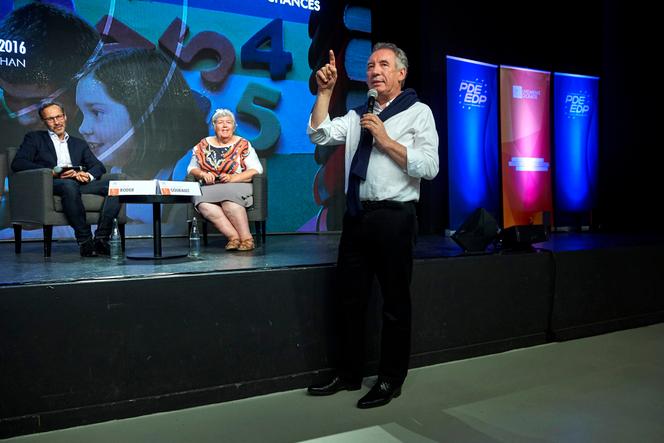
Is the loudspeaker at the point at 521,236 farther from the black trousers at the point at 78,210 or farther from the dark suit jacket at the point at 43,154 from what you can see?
the dark suit jacket at the point at 43,154

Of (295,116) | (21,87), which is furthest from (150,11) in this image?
(295,116)

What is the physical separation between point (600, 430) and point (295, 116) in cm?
436

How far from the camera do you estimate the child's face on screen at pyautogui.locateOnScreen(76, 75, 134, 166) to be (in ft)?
16.0

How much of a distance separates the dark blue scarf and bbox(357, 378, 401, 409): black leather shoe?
2.26ft

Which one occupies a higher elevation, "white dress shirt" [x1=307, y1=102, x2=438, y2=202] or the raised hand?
the raised hand

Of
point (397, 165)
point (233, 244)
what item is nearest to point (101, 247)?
point (233, 244)

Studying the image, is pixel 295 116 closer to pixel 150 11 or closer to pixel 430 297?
pixel 150 11

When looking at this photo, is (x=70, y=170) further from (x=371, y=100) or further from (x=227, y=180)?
(x=371, y=100)

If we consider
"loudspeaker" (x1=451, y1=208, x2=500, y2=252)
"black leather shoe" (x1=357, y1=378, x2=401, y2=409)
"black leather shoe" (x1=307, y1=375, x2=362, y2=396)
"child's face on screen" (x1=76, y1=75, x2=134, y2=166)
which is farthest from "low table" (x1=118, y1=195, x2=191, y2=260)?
"child's face on screen" (x1=76, y1=75, x2=134, y2=166)

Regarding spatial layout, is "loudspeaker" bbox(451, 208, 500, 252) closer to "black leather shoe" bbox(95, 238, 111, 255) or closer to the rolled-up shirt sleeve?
the rolled-up shirt sleeve

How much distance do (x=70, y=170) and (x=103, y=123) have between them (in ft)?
4.86

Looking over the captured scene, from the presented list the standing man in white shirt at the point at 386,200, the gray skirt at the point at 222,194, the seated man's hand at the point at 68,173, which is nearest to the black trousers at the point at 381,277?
the standing man in white shirt at the point at 386,200

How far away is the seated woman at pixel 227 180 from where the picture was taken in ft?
12.1

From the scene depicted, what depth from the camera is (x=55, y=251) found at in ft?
12.0
